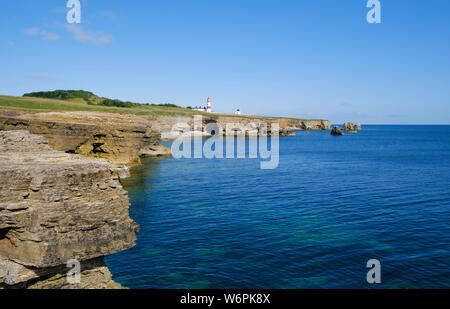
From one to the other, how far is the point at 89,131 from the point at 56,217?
31298mm

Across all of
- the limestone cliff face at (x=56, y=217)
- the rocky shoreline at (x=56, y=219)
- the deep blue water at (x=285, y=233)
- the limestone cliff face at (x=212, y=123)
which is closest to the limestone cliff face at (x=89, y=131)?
the deep blue water at (x=285, y=233)

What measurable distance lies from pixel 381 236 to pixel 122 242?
16.8 meters

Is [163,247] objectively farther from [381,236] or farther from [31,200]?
[381,236]

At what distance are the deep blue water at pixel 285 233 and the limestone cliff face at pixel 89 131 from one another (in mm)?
7597

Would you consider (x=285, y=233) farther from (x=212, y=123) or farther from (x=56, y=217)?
(x=212, y=123)

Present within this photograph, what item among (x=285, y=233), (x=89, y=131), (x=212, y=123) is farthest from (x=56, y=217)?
(x=212, y=123)

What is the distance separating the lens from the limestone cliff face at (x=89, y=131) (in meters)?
35.9

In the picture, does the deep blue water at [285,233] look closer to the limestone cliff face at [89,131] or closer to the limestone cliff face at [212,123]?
the limestone cliff face at [89,131]

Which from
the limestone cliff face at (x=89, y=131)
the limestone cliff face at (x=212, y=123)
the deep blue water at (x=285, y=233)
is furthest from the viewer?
the limestone cliff face at (x=212, y=123)

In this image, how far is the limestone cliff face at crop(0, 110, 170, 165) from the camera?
35875 mm

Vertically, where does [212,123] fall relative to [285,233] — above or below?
above

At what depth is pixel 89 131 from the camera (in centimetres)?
4047

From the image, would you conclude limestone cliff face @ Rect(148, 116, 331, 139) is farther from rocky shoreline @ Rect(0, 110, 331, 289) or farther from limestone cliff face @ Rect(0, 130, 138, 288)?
limestone cliff face @ Rect(0, 130, 138, 288)

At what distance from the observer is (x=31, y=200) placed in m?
11.4
